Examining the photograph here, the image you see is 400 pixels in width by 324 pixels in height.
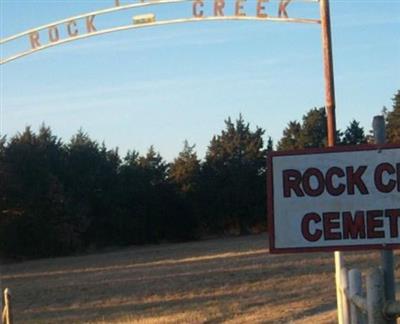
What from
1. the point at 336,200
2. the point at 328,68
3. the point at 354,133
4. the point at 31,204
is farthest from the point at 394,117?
the point at 336,200

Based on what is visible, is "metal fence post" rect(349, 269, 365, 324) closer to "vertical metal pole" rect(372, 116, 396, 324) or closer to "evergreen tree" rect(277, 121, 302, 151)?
"vertical metal pole" rect(372, 116, 396, 324)

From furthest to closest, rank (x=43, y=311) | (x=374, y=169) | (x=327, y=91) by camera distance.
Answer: (x=43, y=311), (x=327, y=91), (x=374, y=169)

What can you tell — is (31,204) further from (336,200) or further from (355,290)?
(336,200)

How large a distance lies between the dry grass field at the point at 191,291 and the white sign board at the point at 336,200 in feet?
47.2

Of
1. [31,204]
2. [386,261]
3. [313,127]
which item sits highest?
[313,127]

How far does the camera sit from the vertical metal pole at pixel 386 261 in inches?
171

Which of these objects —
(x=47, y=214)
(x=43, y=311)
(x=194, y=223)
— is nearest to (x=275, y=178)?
(x=43, y=311)

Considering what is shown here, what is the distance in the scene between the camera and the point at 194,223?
7362 cm

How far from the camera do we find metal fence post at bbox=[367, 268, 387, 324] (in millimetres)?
4273

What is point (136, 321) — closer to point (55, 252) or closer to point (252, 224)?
point (55, 252)

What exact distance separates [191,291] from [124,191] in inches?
1724

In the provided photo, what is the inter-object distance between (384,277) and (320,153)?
68 centimetres

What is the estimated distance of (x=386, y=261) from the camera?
446 centimetres

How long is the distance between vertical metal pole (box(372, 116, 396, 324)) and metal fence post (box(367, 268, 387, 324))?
44mm
